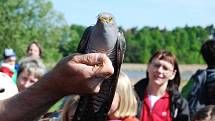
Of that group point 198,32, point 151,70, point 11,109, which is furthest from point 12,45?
point 11,109

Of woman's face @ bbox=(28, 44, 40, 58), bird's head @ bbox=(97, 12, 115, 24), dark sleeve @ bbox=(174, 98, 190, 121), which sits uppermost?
bird's head @ bbox=(97, 12, 115, 24)

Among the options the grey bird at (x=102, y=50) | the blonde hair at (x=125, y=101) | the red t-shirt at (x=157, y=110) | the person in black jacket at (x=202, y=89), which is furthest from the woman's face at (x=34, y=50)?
the grey bird at (x=102, y=50)

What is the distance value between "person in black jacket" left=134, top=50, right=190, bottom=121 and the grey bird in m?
3.82

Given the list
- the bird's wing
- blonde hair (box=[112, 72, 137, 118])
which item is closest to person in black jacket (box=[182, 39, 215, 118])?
blonde hair (box=[112, 72, 137, 118])

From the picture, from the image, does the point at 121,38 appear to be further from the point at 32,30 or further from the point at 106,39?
the point at 32,30

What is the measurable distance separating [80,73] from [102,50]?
10cm

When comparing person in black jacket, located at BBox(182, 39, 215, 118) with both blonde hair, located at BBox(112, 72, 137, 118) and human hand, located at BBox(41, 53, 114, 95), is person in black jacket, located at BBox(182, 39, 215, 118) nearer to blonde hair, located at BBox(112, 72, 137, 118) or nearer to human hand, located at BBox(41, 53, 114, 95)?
blonde hair, located at BBox(112, 72, 137, 118)

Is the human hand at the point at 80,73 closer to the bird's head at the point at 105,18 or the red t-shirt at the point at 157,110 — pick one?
the bird's head at the point at 105,18

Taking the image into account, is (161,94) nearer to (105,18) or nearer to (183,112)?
(183,112)

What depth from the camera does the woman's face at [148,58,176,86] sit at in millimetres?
6215

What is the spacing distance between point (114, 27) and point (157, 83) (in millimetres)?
4275

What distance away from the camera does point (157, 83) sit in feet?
20.3

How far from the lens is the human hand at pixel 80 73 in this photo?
1951 mm

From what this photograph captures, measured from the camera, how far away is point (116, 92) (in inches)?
178
